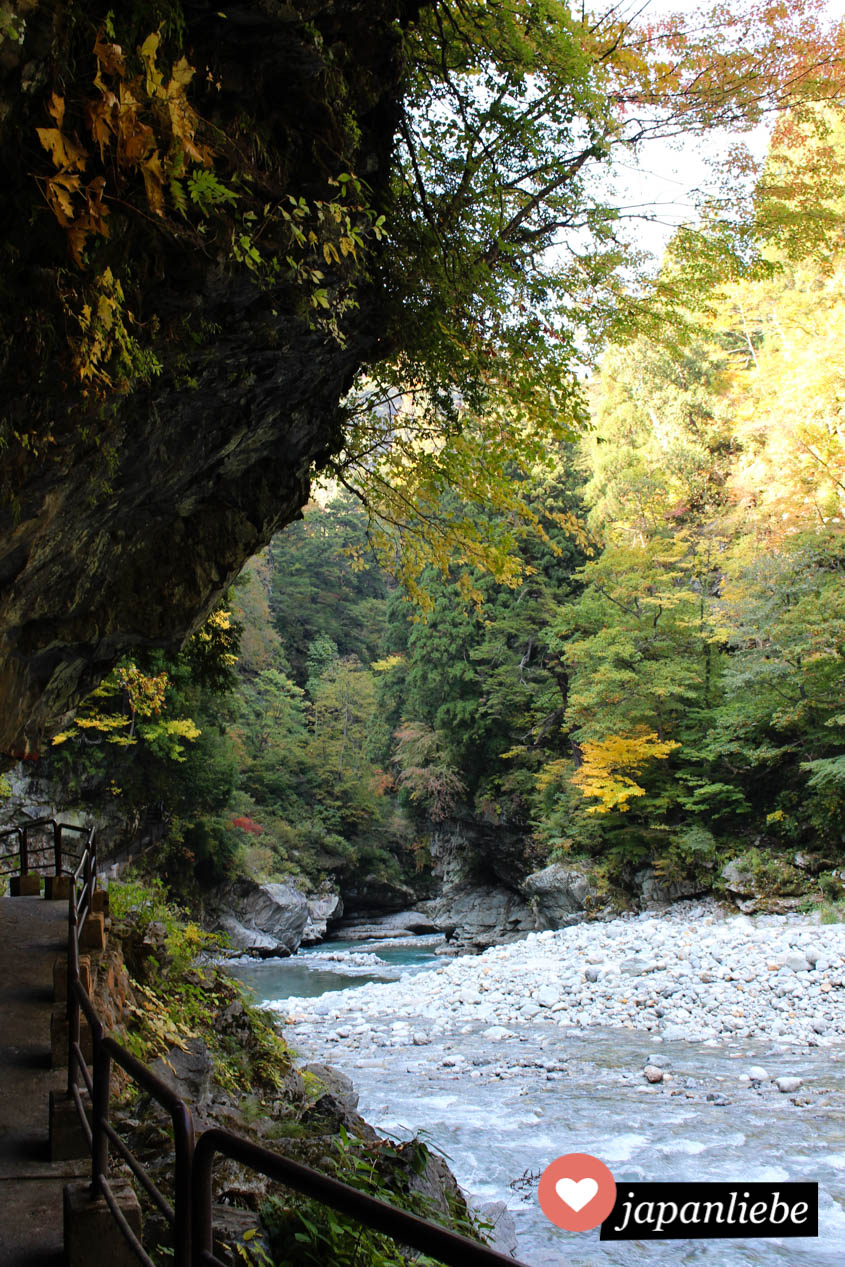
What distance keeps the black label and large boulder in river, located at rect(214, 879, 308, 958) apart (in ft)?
55.8

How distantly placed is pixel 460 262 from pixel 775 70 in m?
2.86

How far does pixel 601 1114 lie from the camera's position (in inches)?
295

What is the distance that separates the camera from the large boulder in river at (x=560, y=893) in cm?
2023

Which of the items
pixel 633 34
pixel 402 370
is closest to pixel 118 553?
pixel 402 370

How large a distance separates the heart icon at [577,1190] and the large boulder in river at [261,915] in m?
16.3

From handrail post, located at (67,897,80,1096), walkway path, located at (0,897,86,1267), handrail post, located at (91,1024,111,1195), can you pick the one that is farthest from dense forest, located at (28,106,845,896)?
handrail post, located at (91,1024,111,1195)

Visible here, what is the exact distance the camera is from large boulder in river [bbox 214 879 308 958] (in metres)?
21.8

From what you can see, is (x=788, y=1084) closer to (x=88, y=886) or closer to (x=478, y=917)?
(x=88, y=886)

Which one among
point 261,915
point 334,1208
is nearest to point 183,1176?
point 334,1208

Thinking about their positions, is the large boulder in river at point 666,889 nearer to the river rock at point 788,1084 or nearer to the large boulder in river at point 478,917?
the large boulder in river at point 478,917

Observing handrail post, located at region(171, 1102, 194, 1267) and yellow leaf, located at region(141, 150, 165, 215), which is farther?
yellow leaf, located at region(141, 150, 165, 215)

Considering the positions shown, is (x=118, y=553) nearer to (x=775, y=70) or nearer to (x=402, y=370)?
(x=402, y=370)

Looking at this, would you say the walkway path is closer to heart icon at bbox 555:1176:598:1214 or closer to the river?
the river

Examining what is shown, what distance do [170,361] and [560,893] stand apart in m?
19.2
